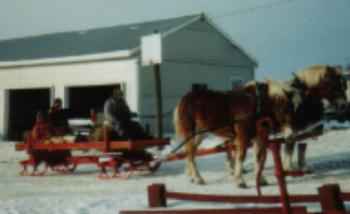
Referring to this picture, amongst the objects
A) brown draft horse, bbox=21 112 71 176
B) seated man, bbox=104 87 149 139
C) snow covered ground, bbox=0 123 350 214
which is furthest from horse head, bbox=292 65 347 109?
brown draft horse, bbox=21 112 71 176

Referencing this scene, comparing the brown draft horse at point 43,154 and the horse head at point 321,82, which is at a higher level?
the horse head at point 321,82

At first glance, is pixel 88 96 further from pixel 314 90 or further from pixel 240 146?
pixel 240 146

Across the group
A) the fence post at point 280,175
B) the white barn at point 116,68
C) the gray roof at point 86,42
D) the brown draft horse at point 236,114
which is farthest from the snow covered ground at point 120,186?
the gray roof at point 86,42

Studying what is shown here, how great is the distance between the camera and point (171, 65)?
78.7ft

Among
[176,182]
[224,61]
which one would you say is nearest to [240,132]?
[176,182]

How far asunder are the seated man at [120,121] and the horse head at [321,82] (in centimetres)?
332

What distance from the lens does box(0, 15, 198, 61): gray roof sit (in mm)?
24047

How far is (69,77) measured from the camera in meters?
23.7

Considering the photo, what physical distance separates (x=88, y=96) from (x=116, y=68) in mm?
4854

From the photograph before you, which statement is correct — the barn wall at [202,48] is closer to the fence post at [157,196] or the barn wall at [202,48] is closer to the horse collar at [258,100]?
the horse collar at [258,100]

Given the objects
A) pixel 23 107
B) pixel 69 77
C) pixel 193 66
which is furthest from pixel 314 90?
pixel 23 107

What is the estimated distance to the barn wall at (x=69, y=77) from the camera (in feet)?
72.9

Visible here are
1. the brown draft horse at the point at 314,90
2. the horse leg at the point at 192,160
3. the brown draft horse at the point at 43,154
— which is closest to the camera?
the horse leg at the point at 192,160

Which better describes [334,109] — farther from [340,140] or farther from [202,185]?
[340,140]
